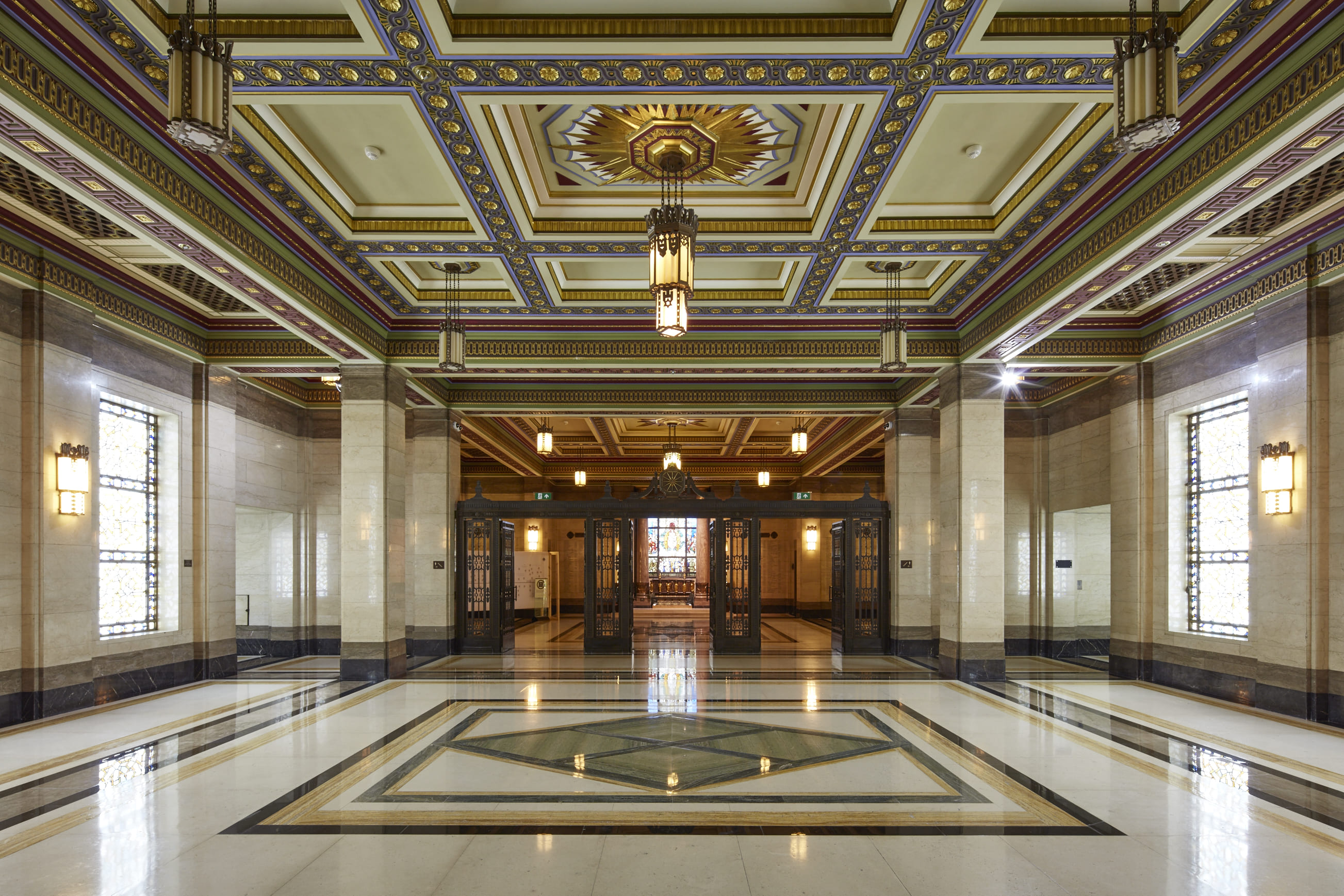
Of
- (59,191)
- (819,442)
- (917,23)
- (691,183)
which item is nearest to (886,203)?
(691,183)

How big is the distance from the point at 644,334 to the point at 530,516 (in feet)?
16.0

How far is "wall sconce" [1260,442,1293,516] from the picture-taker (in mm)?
8094

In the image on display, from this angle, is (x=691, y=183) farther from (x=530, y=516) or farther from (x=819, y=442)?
(x=819, y=442)

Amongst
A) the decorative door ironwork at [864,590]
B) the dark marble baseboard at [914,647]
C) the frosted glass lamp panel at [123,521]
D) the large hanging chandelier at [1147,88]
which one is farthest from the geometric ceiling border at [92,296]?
the dark marble baseboard at [914,647]

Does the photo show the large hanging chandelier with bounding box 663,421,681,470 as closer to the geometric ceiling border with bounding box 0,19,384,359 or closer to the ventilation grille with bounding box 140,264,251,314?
the ventilation grille with bounding box 140,264,251,314

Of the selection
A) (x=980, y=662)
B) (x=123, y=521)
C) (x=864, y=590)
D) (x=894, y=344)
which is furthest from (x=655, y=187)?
(x=864, y=590)

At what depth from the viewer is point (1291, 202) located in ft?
22.6

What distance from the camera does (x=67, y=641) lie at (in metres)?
8.17

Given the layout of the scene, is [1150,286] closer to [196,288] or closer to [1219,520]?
[1219,520]

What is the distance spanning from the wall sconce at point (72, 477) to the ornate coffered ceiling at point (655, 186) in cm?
166

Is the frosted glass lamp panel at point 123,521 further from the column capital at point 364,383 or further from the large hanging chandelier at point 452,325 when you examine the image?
the large hanging chandelier at point 452,325

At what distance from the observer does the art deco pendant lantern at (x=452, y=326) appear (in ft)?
28.1

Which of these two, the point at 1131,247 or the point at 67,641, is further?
the point at 67,641

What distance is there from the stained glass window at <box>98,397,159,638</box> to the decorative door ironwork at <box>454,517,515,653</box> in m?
4.80
